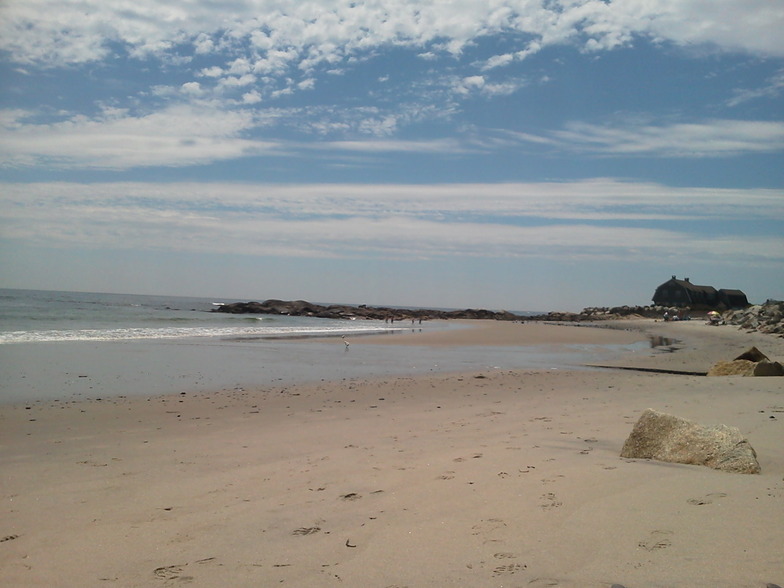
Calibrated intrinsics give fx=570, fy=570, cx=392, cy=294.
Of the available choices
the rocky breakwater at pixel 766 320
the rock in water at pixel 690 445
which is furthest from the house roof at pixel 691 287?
the rock in water at pixel 690 445

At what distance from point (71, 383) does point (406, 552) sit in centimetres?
1122

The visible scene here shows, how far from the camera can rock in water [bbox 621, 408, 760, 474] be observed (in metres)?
5.23

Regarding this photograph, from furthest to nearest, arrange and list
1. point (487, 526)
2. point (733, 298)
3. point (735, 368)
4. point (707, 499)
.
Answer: point (733, 298)
point (735, 368)
point (707, 499)
point (487, 526)

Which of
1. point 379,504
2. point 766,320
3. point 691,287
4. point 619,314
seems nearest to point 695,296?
point 691,287

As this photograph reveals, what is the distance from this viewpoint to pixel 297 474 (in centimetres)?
573

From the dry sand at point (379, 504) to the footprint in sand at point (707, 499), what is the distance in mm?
23

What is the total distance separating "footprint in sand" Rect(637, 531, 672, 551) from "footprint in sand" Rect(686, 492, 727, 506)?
2.21 feet

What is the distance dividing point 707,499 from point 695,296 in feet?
283

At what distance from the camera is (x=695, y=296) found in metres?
80.4

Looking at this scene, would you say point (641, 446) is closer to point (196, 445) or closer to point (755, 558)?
point (755, 558)

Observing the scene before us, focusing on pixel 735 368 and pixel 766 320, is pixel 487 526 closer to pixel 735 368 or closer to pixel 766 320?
pixel 735 368

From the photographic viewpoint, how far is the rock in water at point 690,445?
5.23m

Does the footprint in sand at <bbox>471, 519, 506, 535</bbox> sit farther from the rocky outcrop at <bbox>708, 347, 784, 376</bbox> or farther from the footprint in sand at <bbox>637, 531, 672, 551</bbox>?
the rocky outcrop at <bbox>708, 347, 784, 376</bbox>

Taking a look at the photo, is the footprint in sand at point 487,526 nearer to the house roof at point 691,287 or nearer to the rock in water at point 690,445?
the rock in water at point 690,445
